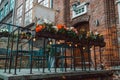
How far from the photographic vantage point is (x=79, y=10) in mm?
7602

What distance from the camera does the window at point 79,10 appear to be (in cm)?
721

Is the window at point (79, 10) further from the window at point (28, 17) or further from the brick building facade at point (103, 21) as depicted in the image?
the window at point (28, 17)

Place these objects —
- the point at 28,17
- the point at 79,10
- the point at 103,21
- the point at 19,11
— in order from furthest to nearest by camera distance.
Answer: the point at 19,11, the point at 28,17, the point at 79,10, the point at 103,21

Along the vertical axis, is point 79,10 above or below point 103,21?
above

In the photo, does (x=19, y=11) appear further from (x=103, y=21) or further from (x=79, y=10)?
(x=103, y=21)

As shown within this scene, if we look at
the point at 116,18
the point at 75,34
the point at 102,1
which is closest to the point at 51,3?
the point at 102,1

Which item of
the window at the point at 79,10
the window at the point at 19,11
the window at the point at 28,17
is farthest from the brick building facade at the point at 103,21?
the window at the point at 19,11

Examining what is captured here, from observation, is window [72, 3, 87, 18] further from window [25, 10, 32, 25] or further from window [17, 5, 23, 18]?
window [17, 5, 23, 18]

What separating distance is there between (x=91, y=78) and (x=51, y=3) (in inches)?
230

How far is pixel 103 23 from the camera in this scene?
6062 millimetres

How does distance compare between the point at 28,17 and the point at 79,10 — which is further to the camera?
the point at 28,17

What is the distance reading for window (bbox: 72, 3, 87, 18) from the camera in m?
7.21

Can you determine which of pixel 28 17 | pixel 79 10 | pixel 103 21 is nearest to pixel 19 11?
pixel 28 17

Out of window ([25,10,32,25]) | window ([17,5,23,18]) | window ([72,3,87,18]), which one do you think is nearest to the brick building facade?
window ([72,3,87,18])
